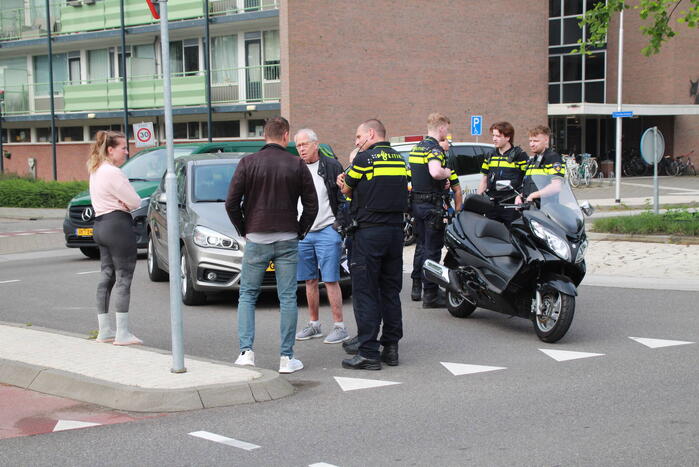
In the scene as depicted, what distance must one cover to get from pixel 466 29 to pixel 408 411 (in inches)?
1300

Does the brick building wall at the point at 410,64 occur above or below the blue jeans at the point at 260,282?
above

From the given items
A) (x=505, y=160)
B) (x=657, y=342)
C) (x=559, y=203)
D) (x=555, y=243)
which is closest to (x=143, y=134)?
(x=505, y=160)

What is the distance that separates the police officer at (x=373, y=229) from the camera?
7219 mm

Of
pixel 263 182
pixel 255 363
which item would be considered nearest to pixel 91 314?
pixel 255 363

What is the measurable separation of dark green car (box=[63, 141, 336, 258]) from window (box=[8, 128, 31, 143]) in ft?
100

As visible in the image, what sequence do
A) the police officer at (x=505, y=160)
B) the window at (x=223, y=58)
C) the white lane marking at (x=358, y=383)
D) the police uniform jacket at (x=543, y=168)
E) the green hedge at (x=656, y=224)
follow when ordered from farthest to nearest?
the window at (x=223, y=58), the green hedge at (x=656, y=224), the police officer at (x=505, y=160), the police uniform jacket at (x=543, y=168), the white lane marking at (x=358, y=383)

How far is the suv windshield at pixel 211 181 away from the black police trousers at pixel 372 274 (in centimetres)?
404

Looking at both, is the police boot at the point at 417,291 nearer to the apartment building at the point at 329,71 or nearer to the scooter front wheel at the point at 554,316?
the scooter front wheel at the point at 554,316

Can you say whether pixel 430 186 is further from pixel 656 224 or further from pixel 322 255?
pixel 656 224

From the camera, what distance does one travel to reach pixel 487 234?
29.3 ft

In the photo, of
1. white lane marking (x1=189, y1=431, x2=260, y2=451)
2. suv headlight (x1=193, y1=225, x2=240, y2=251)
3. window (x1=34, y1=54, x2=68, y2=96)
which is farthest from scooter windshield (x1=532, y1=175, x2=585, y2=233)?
window (x1=34, y1=54, x2=68, y2=96)

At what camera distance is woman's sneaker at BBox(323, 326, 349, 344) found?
8.41m

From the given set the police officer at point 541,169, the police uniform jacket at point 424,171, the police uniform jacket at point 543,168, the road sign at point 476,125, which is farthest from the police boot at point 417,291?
the road sign at point 476,125

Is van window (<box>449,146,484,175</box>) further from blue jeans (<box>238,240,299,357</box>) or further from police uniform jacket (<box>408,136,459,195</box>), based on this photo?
blue jeans (<box>238,240,299,357</box>)
